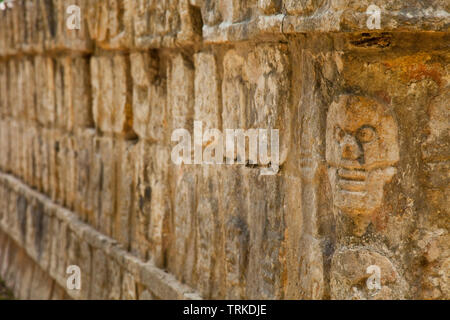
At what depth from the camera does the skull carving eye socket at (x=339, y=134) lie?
290 centimetres

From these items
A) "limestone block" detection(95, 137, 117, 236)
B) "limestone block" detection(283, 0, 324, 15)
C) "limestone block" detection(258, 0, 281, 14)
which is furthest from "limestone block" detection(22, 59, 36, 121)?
"limestone block" detection(283, 0, 324, 15)

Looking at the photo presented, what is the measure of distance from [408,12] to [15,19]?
6290mm

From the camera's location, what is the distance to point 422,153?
288 centimetres

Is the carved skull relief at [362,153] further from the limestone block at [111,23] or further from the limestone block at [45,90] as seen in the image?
the limestone block at [45,90]

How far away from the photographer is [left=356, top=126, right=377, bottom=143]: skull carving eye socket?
9.34 ft

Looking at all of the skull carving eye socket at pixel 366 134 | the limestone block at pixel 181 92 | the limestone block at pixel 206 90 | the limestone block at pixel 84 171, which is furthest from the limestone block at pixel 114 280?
the skull carving eye socket at pixel 366 134

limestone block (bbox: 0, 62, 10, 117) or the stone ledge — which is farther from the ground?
limestone block (bbox: 0, 62, 10, 117)

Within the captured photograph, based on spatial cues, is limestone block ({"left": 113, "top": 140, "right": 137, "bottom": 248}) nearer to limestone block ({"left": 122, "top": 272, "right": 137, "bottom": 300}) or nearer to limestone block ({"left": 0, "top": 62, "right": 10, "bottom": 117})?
limestone block ({"left": 122, "top": 272, "right": 137, "bottom": 300})

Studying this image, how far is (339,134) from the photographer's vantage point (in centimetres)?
291

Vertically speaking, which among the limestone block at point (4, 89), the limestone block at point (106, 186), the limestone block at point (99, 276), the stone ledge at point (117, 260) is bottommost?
the limestone block at point (99, 276)

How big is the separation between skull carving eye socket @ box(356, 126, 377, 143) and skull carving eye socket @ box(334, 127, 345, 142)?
0.06m

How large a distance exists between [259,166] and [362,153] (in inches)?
30.0

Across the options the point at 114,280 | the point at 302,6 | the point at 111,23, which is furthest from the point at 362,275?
the point at 111,23
